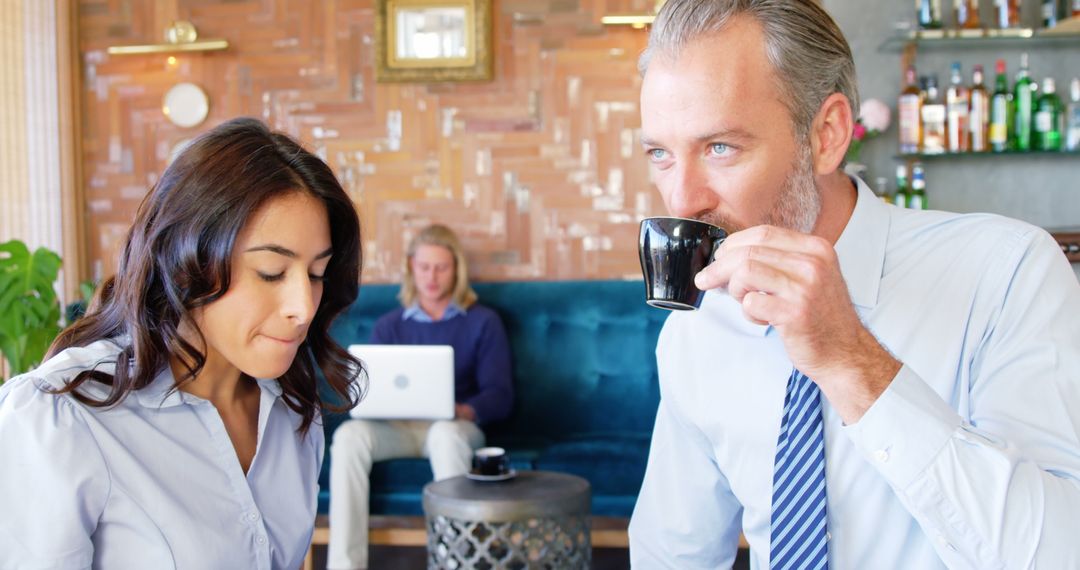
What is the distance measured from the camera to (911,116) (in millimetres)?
4277

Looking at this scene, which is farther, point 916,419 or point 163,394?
point 163,394

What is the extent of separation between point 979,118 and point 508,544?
8.93ft

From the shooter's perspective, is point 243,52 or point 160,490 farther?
point 243,52

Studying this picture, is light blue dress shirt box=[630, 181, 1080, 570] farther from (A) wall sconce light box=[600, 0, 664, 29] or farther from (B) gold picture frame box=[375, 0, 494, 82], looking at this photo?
(B) gold picture frame box=[375, 0, 494, 82]

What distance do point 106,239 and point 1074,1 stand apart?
464 cm

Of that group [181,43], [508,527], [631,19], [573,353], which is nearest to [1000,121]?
[631,19]

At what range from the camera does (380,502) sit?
3865 mm

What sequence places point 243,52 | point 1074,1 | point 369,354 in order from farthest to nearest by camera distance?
1. point 243,52
2. point 1074,1
3. point 369,354

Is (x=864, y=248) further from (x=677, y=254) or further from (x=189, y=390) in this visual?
(x=189, y=390)

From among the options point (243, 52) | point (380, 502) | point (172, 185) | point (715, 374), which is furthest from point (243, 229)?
point (243, 52)

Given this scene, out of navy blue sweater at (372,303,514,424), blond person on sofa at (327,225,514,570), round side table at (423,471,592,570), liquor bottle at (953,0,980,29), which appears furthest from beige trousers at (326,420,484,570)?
liquor bottle at (953,0,980,29)

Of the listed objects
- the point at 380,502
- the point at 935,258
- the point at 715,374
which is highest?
the point at 935,258

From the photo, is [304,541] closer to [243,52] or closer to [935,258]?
[935,258]

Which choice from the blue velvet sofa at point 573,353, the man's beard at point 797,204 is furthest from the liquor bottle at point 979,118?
the man's beard at point 797,204
